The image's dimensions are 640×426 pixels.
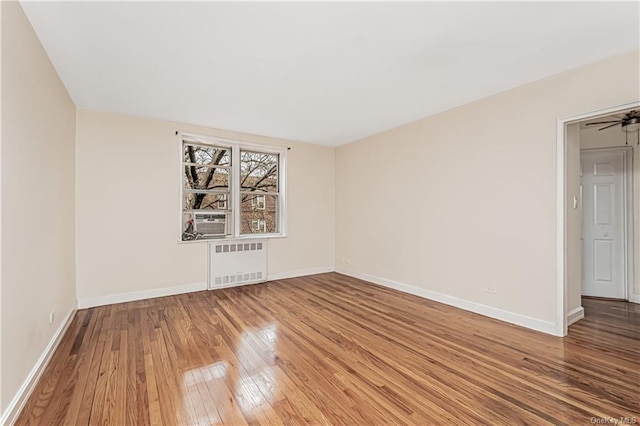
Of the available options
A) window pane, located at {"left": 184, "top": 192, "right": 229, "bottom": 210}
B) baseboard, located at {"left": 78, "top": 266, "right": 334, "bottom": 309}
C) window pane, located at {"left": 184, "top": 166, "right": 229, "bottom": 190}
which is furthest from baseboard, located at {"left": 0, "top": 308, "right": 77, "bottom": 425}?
window pane, located at {"left": 184, "top": 166, "right": 229, "bottom": 190}

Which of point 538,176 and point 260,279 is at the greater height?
point 538,176

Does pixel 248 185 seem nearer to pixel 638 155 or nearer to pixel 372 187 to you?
pixel 372 187

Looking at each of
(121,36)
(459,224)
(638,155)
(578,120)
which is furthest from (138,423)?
(638,155)

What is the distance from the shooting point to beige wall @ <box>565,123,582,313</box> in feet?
10.1

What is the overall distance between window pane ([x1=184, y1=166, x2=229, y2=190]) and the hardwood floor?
6.71ft

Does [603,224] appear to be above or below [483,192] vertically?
below

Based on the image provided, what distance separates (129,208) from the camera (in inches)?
159

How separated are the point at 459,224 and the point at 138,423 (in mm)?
3806

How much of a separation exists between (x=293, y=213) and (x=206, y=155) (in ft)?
6.20

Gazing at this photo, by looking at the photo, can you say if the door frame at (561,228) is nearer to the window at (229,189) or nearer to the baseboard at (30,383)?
the window at (229,189)

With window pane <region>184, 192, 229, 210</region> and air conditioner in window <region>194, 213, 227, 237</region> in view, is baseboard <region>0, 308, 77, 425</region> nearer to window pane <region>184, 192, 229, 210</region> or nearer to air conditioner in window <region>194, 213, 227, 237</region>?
air conditioner in window <region>194, 213, 227, 237</region>

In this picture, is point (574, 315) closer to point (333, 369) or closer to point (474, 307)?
point (474, 307)

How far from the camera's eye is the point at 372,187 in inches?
204

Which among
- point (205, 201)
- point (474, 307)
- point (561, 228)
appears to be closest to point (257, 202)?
point (205, 201)
